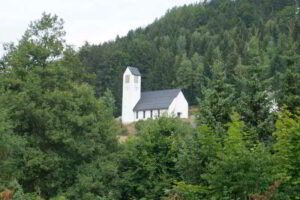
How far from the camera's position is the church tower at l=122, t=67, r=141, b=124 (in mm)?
92438

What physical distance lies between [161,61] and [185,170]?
89.8 m

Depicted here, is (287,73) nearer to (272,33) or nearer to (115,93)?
(115,93)

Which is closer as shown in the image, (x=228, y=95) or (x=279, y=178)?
(x=279, y=178)

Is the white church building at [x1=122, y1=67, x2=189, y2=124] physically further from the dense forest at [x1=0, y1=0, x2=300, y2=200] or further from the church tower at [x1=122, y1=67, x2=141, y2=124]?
the dense forest at [x1=0, y1=0, x2=300, y2=200]

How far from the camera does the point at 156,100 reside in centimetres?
9256

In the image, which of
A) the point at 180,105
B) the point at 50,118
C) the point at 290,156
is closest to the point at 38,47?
the point at 50,118

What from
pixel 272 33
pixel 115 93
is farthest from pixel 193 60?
pixel 272 33

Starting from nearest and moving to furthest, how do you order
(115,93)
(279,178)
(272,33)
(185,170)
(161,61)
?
(279,178) < (185,170) < (115,93) < (161,61) < (272,33)

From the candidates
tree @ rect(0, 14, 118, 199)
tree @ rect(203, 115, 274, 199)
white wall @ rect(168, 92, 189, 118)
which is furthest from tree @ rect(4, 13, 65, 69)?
white wall @ rect(168, 92, 189, 118)

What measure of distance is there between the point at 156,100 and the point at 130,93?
14.3 ft

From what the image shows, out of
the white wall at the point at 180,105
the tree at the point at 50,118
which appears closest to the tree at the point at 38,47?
the tree at the point at 50,118

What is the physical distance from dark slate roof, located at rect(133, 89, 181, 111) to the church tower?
94 cm

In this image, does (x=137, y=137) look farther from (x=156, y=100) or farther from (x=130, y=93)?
(x=130, y=93)

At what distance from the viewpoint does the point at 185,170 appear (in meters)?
19.9
